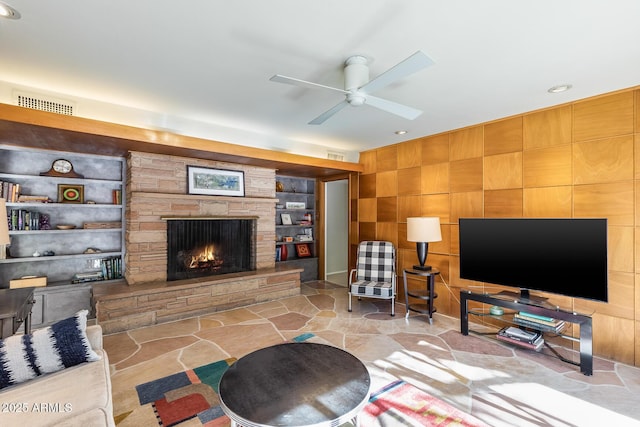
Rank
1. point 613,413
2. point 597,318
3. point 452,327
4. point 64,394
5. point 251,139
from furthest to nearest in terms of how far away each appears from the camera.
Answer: point 251,139 → point 452,327 → point 597,318 → point 613,413 → point 64,394

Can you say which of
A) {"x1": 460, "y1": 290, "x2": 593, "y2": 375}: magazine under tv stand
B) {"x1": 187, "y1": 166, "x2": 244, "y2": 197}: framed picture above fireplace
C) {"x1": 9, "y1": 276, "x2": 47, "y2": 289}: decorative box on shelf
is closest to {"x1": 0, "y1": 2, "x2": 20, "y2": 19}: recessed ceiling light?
{"x1": 187, "y1": 166, "x2": 244, "y2": 197}: framed picture above fireplace

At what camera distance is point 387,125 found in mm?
3992

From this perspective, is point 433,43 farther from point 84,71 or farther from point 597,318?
point 597,318

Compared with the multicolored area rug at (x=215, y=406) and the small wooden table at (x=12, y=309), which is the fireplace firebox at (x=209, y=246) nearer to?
the small wooden table at (x=12, y=309)

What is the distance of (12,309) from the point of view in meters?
2.15

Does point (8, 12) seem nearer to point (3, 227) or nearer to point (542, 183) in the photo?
point (3, 227)

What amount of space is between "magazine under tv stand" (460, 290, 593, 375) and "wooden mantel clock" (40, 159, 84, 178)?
514cm

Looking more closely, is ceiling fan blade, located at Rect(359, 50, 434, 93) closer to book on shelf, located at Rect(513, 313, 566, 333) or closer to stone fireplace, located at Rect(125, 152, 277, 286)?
book on shelf, located at Rect(513, 313, 566, 333)

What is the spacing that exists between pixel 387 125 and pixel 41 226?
15.0 feet

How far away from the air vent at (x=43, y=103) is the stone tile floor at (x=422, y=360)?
245cm

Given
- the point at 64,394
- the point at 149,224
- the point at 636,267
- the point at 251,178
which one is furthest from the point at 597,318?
the point at 149,224

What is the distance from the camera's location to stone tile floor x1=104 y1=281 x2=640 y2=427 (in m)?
2.17

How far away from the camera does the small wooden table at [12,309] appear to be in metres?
2.08

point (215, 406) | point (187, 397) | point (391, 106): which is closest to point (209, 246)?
point (187, 397)
